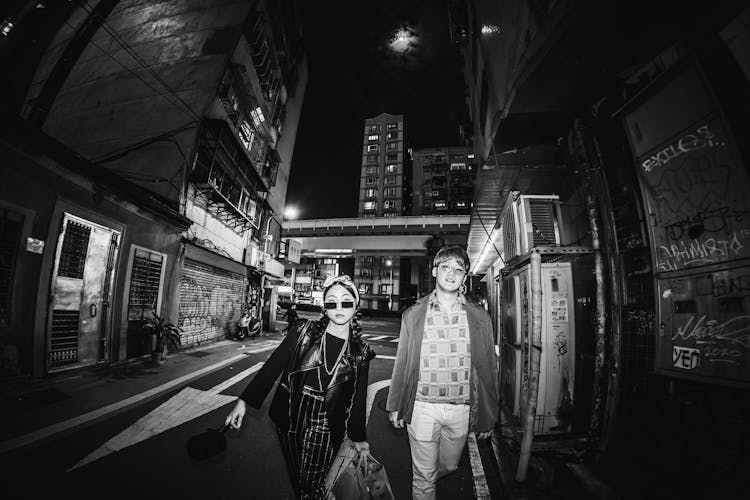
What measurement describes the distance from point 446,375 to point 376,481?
1.13m

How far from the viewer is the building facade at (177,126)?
30.5 ft

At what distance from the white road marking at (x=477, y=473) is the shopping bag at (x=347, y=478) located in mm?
1430

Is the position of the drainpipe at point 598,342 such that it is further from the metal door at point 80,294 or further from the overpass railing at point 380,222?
the overpass railing at point 380,222

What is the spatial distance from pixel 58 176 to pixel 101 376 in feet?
15.5

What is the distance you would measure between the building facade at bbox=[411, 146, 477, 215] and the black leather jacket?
59968mm

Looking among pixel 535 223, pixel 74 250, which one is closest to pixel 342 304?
pixel 535 223

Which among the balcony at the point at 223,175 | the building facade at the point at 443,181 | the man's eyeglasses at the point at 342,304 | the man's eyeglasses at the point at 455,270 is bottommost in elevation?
the man's eyeglasses at the point at 342,304

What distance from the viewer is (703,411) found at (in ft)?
8.29

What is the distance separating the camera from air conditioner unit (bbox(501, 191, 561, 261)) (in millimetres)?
4566

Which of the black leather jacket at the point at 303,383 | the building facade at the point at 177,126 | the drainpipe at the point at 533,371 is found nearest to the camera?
the black leather jacket at the point at 303,383

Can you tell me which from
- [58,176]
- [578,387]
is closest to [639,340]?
[578,387]

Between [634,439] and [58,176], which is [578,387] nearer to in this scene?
[634,439]

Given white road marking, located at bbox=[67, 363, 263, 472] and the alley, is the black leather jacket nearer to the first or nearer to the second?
the alley

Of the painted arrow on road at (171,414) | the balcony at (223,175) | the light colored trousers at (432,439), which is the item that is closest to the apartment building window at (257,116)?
the balcony at (223,175)
